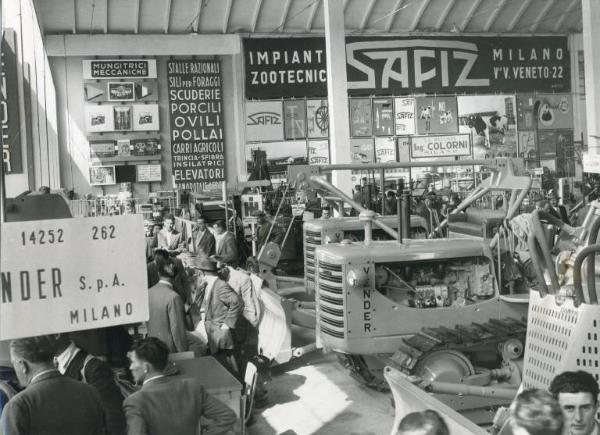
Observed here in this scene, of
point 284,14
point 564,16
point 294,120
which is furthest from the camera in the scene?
point 564,16

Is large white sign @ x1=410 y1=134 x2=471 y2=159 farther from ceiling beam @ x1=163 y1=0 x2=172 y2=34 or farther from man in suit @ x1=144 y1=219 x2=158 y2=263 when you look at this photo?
man in suit @ x1=144 y1=219 x2=158 y2=263

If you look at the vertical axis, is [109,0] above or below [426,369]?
above

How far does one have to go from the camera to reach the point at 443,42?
29578 millimetres

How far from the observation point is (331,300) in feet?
26.6

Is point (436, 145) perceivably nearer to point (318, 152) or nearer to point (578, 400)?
point (318, 152)

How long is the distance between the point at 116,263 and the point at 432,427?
4.80 feet

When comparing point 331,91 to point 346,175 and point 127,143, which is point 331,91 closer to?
point 346,175

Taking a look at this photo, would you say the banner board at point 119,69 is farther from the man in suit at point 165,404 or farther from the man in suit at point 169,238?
the man in suit at point 165,404

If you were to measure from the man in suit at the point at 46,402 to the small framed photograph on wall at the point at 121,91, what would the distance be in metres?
24.5

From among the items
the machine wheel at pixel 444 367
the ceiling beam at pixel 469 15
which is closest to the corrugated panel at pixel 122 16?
the ceiling beam at pixel 469 15

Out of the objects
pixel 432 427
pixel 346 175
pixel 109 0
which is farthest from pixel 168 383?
pixel 109 0

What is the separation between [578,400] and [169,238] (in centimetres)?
1213

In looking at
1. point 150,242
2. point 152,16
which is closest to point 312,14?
point 152,16

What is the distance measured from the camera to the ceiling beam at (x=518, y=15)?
29422mm
